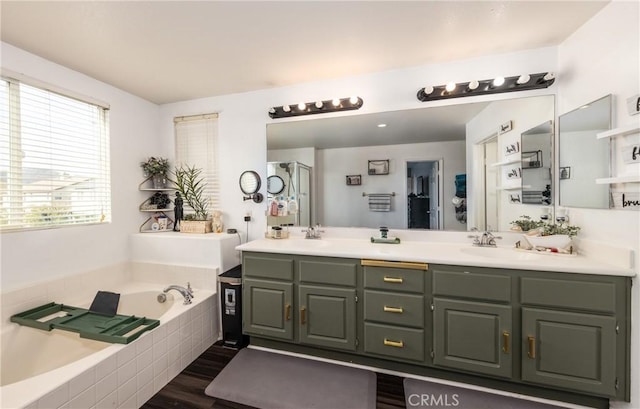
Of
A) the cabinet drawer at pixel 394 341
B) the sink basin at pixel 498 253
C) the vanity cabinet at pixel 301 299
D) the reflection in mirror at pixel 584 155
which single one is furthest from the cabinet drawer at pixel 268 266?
the reflection in mirror at pixel 584 155

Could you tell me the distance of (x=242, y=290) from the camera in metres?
2.13

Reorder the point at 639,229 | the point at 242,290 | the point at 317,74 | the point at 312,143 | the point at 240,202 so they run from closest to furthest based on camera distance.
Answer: the point at 639,229 < the point at 242,290 < the point at 317,74 < the point at 312,143 < the point at 240,202

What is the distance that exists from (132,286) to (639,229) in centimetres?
377

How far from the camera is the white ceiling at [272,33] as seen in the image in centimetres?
146

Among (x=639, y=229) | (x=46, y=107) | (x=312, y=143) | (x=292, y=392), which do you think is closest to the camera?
(x=639, y=229)

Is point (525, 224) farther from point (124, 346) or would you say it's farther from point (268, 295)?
point (124, 346)

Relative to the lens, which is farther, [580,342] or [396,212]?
[396,212]

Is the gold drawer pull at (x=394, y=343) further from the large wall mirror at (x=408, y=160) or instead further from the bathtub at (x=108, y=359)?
the bathtub at (x=108, y=359)

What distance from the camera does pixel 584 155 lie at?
166 centimetres

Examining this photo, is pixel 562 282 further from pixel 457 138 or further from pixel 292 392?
pixel 292 392

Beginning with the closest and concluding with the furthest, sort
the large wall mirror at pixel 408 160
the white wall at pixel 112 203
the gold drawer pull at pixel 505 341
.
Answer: the gold drawer pull at pixel 505 341 < the white wall at pixel 112 203 < the large wall mirror at pixel 408 160

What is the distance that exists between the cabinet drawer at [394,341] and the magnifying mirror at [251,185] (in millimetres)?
1584

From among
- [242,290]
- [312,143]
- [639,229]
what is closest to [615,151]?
[639,229]

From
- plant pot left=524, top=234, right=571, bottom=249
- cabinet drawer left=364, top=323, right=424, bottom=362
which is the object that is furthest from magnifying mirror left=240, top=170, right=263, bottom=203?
plant pot left=524, top=234, right=571, bottom=249
